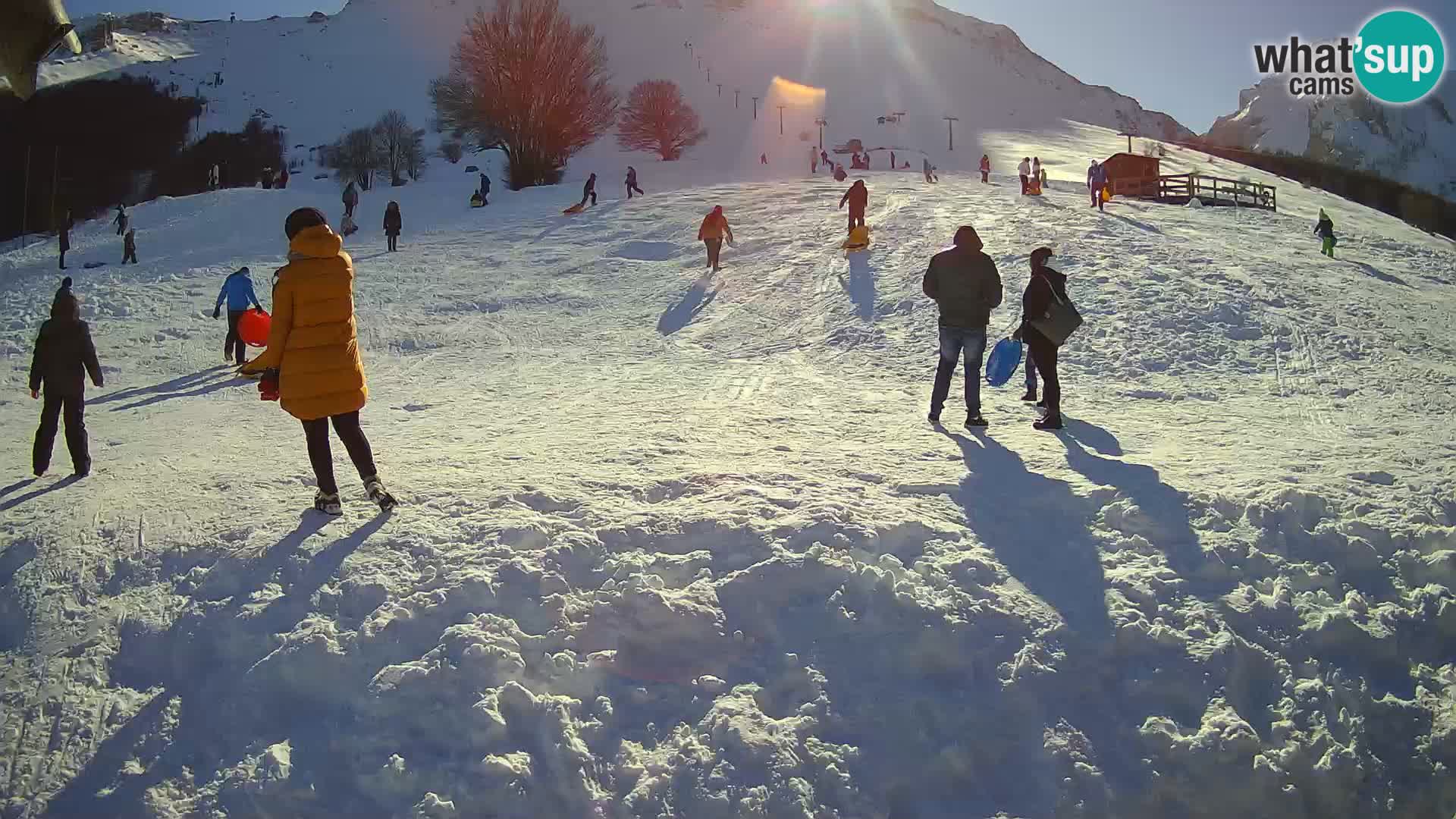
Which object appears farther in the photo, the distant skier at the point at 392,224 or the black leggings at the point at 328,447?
the distant skier at the point at 392,224

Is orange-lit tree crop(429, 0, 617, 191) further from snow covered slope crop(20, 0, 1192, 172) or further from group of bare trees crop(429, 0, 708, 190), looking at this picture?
snow covered slope crop(20, 0, 1192, 172)

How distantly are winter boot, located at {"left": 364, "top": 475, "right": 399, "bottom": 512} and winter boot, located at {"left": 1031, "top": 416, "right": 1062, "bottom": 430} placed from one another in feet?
15.9

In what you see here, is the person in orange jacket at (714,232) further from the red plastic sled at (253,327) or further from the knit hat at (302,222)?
the knit hat at (302,222)

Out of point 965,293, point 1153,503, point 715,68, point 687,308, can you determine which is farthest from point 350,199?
point 715,68

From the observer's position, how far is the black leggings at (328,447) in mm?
4441

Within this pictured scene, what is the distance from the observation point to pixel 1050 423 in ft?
21.6

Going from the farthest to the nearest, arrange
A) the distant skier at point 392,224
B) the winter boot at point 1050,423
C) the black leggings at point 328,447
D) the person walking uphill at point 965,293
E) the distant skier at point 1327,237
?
1. the distant skier at point 392,224
2. the distant skier at point 1327,237
3. the winter boot at point 1050,423
4. the person walking uphill at point 965,293
5. the black leggings at point 328,447

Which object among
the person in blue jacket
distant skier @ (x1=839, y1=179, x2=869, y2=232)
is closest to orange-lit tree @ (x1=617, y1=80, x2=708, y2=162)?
distant skier @ (x1=839, y1=179, x2=869, y2=232)

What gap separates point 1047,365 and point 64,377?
24.8 feet

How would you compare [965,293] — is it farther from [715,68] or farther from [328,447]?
[715,68]

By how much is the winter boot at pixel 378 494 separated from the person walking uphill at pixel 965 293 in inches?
160

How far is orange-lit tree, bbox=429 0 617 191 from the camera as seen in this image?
129 feet

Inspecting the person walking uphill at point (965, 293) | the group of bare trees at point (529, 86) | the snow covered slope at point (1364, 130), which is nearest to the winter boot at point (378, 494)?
the person walking uphill at point (965, 293)

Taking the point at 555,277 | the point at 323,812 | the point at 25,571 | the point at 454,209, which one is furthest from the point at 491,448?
the point at 454,209
